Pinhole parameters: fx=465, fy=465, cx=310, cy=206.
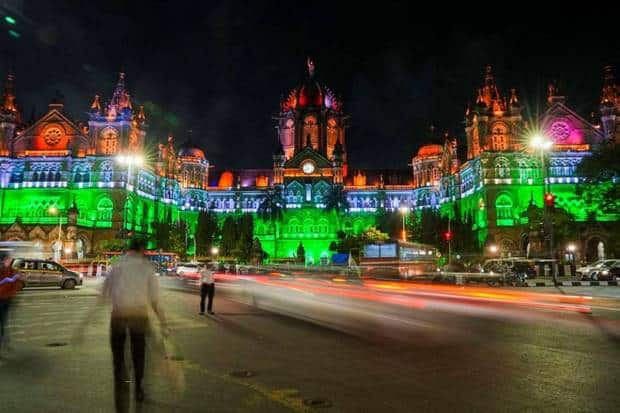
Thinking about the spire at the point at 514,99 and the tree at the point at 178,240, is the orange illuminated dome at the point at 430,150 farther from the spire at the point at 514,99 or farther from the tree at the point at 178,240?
the tree at the point at 178,240

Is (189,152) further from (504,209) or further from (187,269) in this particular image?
(504,209)

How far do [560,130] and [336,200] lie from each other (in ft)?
127

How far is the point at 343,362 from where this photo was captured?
886cm

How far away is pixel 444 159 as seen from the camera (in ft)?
294

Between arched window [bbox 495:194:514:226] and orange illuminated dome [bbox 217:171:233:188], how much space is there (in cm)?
5681

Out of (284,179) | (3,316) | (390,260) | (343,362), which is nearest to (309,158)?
(284,179)

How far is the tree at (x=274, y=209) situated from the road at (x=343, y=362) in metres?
71.3

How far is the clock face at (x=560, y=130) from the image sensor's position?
2785 inches

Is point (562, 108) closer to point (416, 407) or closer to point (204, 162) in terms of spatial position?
point (204, 162)

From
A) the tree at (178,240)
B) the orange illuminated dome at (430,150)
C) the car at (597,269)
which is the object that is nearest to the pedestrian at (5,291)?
the car at (597,269)

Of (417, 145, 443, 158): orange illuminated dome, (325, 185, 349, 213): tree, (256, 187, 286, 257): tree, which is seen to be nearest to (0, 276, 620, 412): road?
(325, 185, 349, 213): tree

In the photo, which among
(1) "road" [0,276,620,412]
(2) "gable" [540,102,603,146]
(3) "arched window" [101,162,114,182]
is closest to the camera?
(1) "road" [0,276,620,412]

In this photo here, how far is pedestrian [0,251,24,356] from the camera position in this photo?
9711mm

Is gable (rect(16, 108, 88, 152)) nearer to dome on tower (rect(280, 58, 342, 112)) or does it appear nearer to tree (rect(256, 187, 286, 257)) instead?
tree (rect(256, 187, 286, 257))
